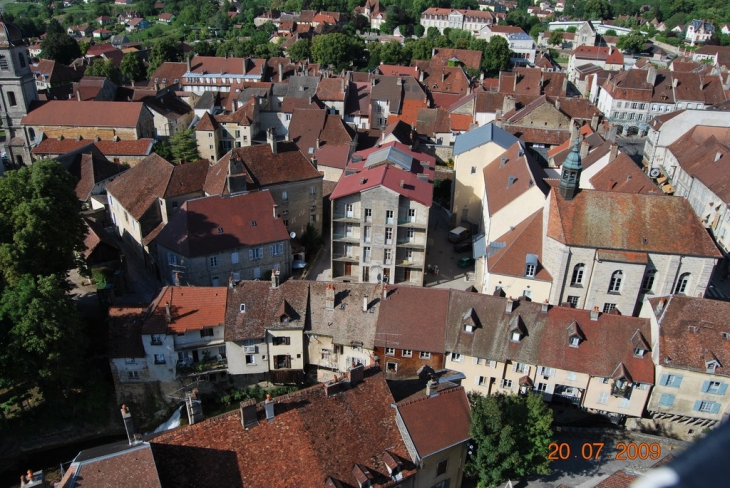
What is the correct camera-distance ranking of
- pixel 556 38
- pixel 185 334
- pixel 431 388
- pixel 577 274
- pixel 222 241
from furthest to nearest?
pixel 556 38 → pixel 222 241 → pixel 577 274 → pixel 185 334 → pixel 431 388

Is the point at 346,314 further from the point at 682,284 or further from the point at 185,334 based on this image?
the point at 682,284

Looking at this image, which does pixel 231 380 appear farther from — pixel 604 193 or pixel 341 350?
pixel 604 193

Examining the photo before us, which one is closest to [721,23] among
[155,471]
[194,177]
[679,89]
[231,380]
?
[679,89]

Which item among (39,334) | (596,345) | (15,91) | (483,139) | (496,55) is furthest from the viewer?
(496,55)

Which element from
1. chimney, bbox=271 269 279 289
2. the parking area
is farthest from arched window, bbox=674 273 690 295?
chimney, bbox=271 269 279 289

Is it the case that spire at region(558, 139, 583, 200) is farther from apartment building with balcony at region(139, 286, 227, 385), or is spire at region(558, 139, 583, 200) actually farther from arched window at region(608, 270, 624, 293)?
apartment building with balcony at region(139, 286, 227, 385)

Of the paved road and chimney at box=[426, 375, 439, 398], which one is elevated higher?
chimney at box=[426, 375, 439, 398]

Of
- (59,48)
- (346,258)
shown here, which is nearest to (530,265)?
(346,258)
